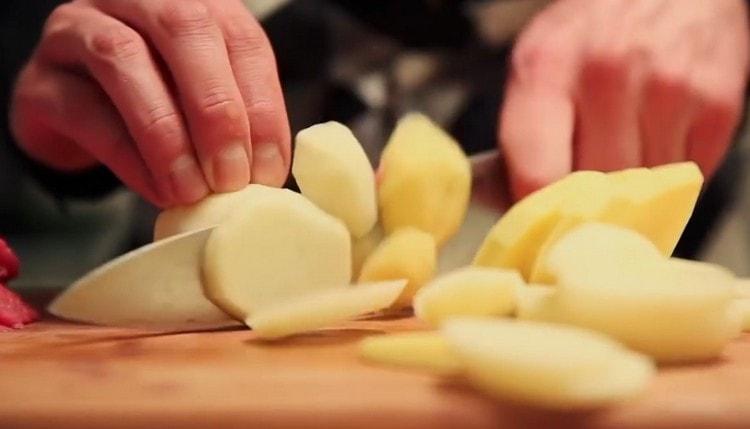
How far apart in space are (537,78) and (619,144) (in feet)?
0.31

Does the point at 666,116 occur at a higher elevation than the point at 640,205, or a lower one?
higher

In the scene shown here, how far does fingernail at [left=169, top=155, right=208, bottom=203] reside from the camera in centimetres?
73

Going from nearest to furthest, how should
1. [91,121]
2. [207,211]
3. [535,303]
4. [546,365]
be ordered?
[546,365], [535,303], [207,211], [91,121]

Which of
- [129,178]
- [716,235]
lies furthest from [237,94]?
[716,235]

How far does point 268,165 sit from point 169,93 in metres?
0.10

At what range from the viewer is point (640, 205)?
2.24ft

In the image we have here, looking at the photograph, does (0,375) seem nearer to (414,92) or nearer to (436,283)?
(436,283)

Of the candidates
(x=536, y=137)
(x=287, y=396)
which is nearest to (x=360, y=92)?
(x=536, y=137)

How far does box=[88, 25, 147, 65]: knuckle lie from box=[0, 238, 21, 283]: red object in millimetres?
161

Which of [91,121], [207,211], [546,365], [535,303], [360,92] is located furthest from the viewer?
[360,92]

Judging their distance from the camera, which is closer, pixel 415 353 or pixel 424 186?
pixel 415 353

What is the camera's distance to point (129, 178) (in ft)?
2.65

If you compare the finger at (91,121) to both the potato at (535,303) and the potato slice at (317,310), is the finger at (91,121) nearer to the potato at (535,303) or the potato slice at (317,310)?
the potato slice at (317,310)

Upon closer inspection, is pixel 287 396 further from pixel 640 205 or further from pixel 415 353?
pixel 640 205
